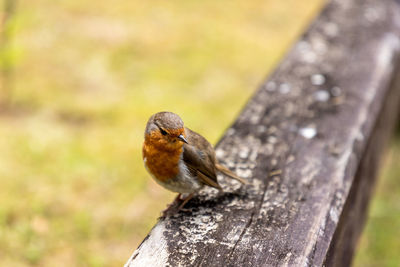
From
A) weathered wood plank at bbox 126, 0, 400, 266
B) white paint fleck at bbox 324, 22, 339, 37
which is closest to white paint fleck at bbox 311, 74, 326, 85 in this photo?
weathered wood plank at bbox 126, 0, 400, 266

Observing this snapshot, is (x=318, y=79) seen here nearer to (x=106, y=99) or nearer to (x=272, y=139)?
(x=272, y=139)

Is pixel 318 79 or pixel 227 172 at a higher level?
pixel 318 79

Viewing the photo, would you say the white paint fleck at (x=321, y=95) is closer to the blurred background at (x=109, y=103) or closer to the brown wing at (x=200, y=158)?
the brown wing at (x=200, y=158)

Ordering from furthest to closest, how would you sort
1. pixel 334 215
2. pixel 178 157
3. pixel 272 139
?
pixel 272 139, pixel 178 157, pixel 334 215

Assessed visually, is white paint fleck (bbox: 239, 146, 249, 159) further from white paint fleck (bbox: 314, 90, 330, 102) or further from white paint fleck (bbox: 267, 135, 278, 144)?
white paint fleck (bbox: 314, 90, 330, 102)

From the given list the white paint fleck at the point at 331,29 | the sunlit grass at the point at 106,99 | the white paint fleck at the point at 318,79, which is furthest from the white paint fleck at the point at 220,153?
the white paint fleck at the point at 331,29

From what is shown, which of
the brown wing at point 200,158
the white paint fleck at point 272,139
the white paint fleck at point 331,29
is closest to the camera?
the brown wing at point 200,158

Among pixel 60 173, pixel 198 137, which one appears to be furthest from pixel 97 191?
pixel 198 137

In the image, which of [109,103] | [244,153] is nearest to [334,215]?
[244,153]

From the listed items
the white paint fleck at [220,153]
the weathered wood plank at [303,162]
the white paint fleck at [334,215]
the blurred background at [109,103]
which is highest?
the blurred background at [109,103]
